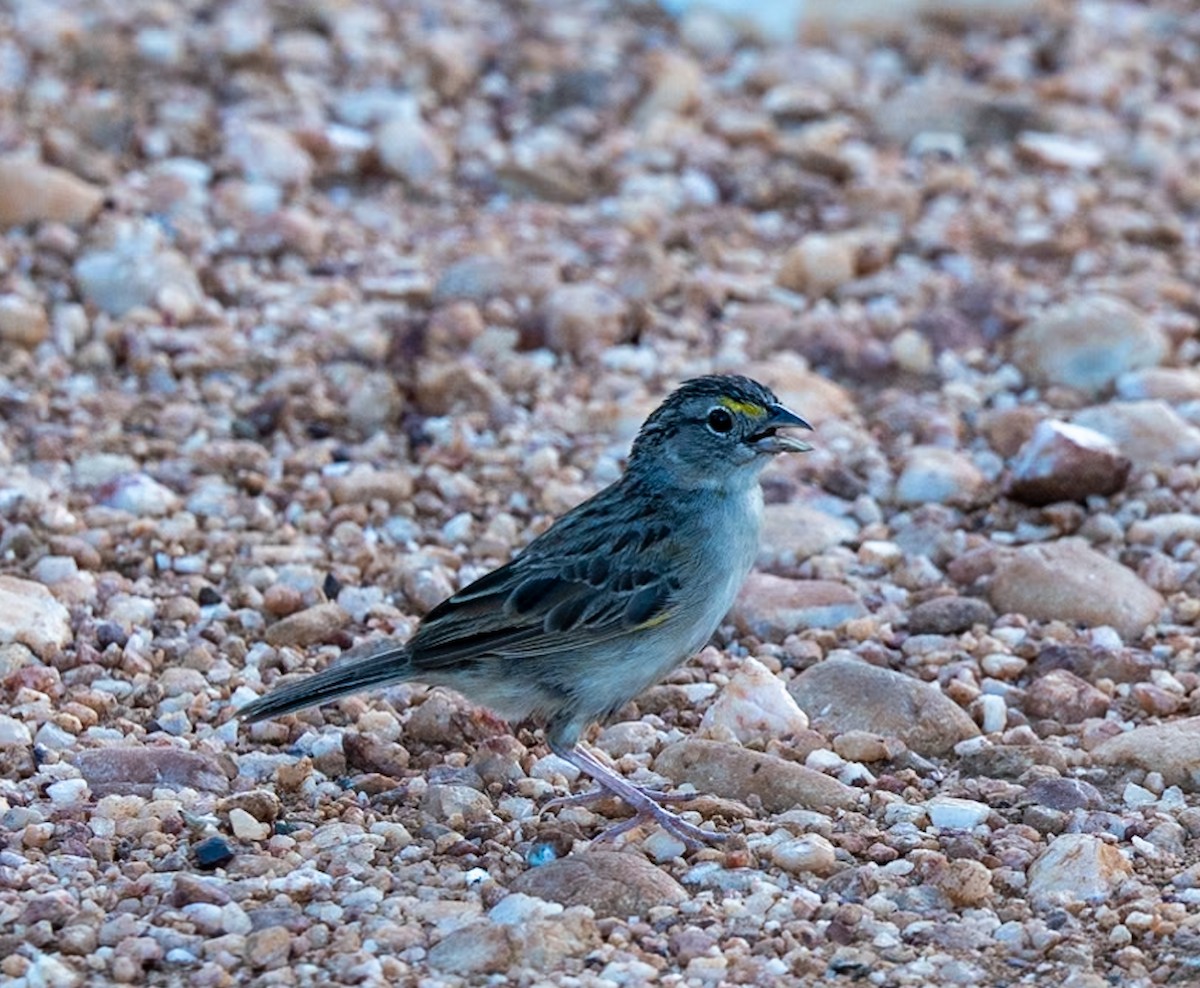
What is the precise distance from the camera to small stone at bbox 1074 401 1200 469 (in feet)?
25.7

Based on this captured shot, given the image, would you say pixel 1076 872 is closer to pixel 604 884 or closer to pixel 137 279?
pixel 604 884

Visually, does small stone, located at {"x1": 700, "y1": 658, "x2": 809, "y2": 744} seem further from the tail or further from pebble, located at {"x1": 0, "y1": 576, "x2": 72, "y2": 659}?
pebble, located at {"x1": 0, "y1": 576, "x2": 72, "y2": 659}

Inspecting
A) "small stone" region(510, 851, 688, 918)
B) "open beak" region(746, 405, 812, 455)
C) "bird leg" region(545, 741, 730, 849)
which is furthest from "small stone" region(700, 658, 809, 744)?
Answer: "small stone" region(510, 851, 688, 918)

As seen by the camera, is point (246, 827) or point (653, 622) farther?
point (653, 622)

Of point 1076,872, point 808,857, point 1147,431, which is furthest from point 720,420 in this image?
point 1147,431

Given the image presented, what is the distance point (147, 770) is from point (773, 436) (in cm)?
208

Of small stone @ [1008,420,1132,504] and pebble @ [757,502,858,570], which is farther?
small stone @ [1008,420,1132,504]

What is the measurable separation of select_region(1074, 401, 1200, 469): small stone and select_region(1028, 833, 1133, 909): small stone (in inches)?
111

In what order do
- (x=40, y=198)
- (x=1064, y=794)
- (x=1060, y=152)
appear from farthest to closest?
(x=1060, y=152), (x=40, y=198), (x=1064, y=794)

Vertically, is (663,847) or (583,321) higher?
(583,321)

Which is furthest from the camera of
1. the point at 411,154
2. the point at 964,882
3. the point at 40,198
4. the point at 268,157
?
the point at 411,154

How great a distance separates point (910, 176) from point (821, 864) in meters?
5.87

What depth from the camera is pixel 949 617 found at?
680cm

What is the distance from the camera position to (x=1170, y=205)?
10.4 m
